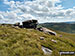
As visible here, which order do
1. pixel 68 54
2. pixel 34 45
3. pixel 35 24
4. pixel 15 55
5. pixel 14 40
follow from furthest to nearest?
pixel 35 24
pixel 68 54
pixel 14 40
pixel 34 45
pixel 15 55

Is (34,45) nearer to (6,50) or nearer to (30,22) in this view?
(6,50)

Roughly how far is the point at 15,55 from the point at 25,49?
1671 millimetres

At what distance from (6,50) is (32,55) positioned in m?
3.29

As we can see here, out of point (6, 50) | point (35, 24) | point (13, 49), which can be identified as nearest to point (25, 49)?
point (13, 49)

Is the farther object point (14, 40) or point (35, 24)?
point (35, 24)

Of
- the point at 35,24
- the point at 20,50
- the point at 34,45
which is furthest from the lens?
the point at 35,24

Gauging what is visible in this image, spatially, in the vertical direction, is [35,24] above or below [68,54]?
below

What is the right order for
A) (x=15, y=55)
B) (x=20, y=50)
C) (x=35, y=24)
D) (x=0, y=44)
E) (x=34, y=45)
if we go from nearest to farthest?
(x=15, y=55), (x=20, y=50), (x=0, y=44), (x=34, y=45), (x=35, y=24)

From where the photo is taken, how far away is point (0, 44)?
11.8 m

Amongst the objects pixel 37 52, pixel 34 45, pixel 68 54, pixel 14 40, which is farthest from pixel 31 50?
pixel 68 54

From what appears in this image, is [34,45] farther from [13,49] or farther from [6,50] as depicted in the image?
[6,50]

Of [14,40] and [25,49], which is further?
[14,40]

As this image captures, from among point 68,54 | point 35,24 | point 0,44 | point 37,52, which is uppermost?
point 0,44

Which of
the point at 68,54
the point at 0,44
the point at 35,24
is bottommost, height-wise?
the point at 35,24
